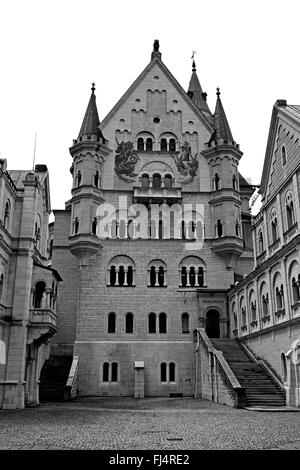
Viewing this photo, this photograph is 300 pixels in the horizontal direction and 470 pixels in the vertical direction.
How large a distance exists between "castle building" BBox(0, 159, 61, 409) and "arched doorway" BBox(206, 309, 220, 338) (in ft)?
58.6

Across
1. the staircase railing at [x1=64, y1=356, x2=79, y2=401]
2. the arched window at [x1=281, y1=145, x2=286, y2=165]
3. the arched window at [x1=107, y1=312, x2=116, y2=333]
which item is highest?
the arched window at [x1=281, y1=145, x2=286, y2=165]

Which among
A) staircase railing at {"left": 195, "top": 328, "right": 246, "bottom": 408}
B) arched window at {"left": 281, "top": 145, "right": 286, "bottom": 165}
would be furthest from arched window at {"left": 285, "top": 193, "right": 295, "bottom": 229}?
staircase railing at {"left": 195, "top": 328, "right": 246, "bottom": 408}

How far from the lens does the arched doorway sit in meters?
47.2

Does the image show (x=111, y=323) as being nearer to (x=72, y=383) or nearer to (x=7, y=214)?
(x=72, y=383)

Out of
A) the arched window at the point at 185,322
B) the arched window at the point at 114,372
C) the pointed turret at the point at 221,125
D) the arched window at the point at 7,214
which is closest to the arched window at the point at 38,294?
the arched window at the point at 7,214

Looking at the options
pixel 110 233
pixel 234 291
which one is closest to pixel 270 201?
pixel 234 291

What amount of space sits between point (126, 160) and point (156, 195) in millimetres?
5382

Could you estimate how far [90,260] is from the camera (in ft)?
154

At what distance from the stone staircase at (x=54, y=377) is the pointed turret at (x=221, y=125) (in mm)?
28149

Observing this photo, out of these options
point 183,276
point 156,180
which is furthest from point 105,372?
point 156,180

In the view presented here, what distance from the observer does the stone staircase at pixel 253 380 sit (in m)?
29.7

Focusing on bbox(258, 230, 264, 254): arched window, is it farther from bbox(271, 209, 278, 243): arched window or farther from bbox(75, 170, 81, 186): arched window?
bbox(75, 170, 81, 186): arched window

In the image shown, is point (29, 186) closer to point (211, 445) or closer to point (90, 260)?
point (90, 260)

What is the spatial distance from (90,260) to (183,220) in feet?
34.5
